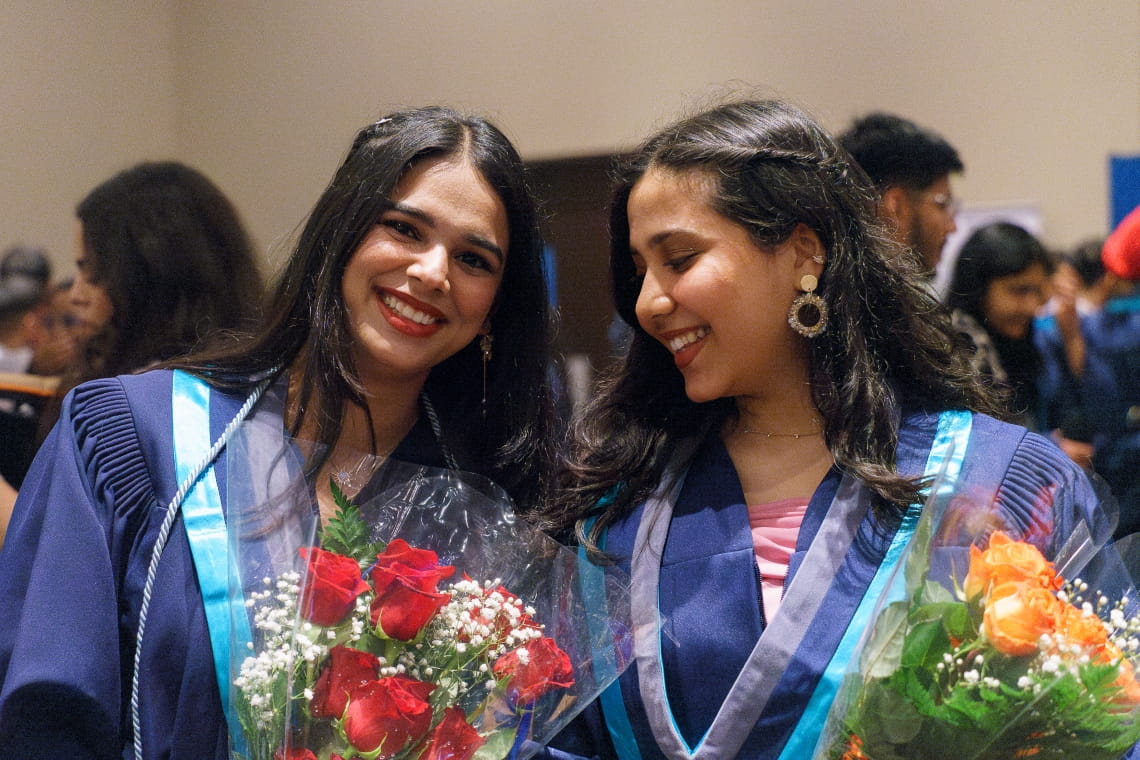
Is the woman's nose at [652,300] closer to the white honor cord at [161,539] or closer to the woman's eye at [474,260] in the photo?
the woman's eye at [474,260]

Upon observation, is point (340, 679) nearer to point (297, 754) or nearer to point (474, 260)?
point (297, 754)

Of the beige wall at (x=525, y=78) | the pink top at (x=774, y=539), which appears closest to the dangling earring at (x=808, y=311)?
the pink top at (x=774, y=539)

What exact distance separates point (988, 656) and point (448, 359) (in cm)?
105

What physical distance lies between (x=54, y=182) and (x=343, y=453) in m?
1.83

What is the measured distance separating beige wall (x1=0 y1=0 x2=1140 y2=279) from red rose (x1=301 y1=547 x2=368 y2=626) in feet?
5.90

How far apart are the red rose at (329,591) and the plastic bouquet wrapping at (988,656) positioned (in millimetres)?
519

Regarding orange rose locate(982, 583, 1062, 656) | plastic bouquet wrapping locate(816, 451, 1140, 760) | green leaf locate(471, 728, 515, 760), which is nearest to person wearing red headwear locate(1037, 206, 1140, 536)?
plastic bouquet wrapping locate(816, 451, 1140, 760)

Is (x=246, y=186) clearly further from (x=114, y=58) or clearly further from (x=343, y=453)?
(x=343, y=453)

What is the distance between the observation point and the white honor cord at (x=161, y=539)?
4.80ft

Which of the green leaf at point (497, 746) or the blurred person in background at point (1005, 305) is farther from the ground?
the blurred person in background at point (1005, 305)

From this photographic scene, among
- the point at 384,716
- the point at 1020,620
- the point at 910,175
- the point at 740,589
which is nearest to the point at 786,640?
the point at 740,589

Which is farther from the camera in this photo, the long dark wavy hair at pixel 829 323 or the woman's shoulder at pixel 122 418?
the long dark wavy hair at pixel 829 323

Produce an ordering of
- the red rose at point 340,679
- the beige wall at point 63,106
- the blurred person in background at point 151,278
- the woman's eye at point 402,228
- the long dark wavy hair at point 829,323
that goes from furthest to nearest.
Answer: the beige wall at point 63,106 < the blurred person in background at point 151,278 < the woman's eye at point 402,228 < the long dark wavy hair at point 829,323 < the red rose at point 340,679

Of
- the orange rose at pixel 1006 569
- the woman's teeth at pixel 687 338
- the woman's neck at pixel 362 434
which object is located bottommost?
the woman's neck at pixel 362 434
